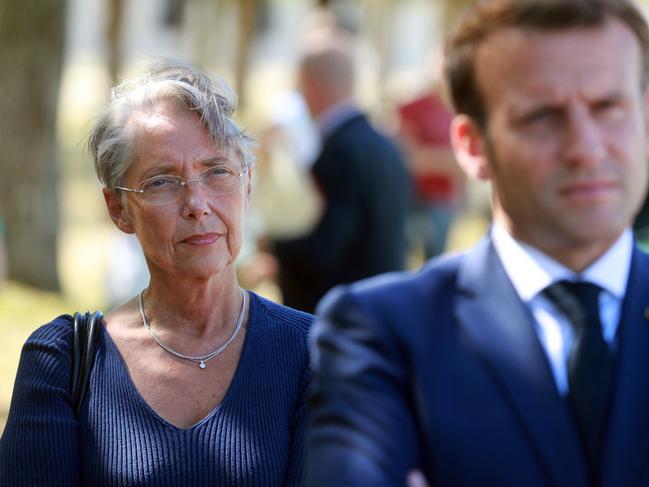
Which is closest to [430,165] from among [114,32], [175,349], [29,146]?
[29,146]

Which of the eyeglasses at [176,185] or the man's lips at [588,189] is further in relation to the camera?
the eyeglasses at [176,185]

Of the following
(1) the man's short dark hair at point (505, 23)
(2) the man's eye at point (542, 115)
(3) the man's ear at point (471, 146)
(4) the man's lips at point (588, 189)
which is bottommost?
(4) the man's lips at point (588, 189)

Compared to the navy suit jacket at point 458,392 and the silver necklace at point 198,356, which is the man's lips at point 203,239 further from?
the navy suit jacket at point 458,392

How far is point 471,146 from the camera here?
251 centimetres

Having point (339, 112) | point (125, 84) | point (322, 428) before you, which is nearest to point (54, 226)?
point (339, 112)

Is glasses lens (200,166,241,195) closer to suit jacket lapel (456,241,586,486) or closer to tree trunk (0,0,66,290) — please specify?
suit jacket lapel (456,241,586,486)

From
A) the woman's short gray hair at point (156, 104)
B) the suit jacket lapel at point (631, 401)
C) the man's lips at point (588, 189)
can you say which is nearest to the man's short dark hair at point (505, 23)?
the man's lips at point (588, 189)

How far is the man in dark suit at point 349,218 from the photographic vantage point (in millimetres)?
6953

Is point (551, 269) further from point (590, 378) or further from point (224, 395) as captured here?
point (224, 395)

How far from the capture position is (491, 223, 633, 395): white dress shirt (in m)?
2.32

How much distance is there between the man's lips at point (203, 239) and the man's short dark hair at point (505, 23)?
1.28 m

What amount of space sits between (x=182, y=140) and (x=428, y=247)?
8631mm

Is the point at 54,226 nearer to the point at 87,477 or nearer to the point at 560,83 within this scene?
the point at 87,477

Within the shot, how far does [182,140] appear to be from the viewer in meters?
3.69
